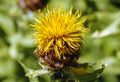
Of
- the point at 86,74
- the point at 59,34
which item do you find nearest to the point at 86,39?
the point at 86,74

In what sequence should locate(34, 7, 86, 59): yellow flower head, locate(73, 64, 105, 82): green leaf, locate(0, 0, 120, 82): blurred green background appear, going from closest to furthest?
locate(34, 7, 86, 59): yellow flower head < locate(73, 64, 105, 82): green leaf < locate(0, 0, 120, 82): blurred green background

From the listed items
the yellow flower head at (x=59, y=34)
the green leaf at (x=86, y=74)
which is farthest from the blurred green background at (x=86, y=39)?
the yellow flower head at (x=59, y=34)

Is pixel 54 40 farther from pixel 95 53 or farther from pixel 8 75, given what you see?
pixel 8 75

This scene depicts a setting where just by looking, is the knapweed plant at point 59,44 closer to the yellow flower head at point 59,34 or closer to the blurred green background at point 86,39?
the yellow flower head at point 59,34

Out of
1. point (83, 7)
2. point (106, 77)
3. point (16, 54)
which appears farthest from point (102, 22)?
point (16, 54)

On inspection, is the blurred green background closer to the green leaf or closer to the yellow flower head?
the green leaf

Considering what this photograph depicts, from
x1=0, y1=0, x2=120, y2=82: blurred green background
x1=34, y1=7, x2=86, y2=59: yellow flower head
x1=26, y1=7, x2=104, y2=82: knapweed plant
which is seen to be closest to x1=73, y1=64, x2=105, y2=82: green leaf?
x1=26, y1=7, x2=104, y2=82: knapweed plant

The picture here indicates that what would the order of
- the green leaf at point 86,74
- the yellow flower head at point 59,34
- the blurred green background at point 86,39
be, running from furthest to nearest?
the blurred green background at point 86,39
the green leaf at point 86,74
the yellow flower head at point 59,34
